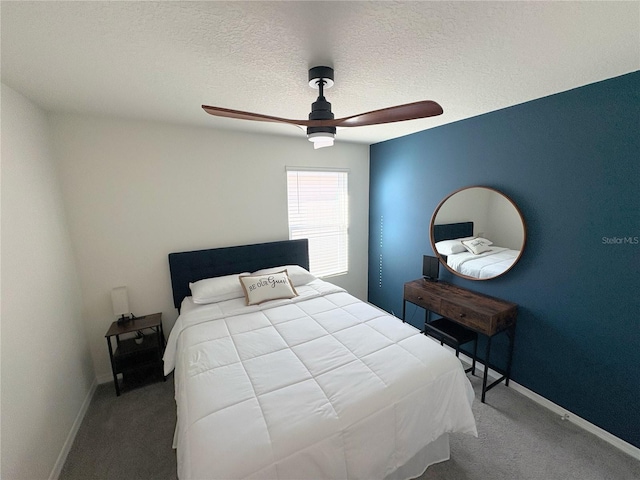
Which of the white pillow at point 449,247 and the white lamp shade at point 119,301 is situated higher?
the white pillow at point 449,247

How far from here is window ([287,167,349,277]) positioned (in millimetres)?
3393

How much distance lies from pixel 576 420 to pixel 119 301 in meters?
4.00

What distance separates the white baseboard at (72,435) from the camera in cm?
168

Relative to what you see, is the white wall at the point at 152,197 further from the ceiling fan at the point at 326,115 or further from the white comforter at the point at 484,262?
the white comforter at the point at 484,262

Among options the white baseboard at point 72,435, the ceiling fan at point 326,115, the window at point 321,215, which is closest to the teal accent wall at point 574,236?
the ceiling fan at point 326,115

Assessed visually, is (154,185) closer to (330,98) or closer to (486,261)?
(330,98)

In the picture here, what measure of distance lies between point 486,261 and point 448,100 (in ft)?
5.04

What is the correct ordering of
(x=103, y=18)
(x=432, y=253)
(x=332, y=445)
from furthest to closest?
(x=432, y=253) → (x=332, y=445) → (x=103, y=18)

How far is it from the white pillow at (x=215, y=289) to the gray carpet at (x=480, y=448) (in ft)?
3.04

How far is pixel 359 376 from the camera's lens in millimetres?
1517

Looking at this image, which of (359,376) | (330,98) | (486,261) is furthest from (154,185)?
(486,261)

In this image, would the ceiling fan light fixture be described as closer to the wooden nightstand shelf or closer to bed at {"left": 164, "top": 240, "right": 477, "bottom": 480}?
bed at {"left": 164, "top": 240, "right": 477, "bottom": 480}

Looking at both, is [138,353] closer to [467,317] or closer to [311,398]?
[311,398]

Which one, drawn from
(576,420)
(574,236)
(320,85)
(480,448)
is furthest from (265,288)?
(576,420)
